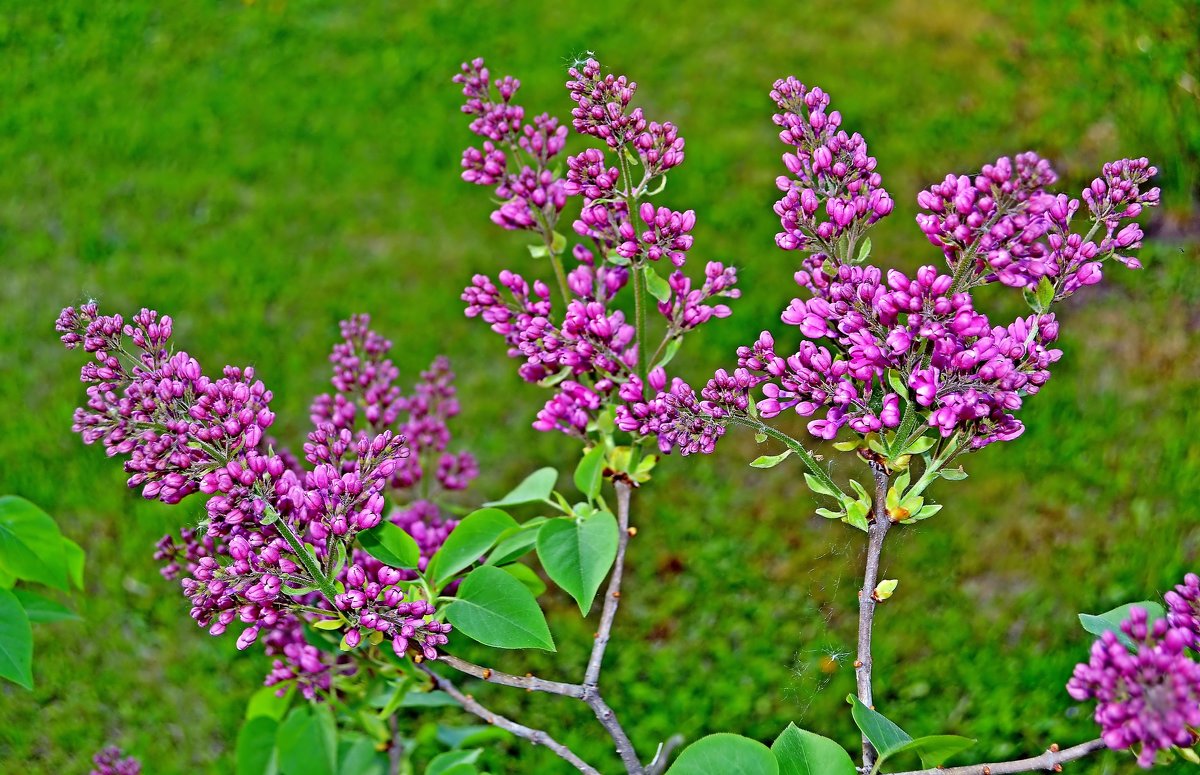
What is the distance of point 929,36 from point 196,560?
181 inches

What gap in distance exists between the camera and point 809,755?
1287mm

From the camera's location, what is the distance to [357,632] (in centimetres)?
124

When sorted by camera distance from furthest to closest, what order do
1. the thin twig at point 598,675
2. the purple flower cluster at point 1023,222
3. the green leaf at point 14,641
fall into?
the thin twig at point 598,675 < the green leaf at point 14,641 < the purple flower cluster at point 1023,222

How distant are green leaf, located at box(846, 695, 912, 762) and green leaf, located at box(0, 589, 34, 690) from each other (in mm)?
1145

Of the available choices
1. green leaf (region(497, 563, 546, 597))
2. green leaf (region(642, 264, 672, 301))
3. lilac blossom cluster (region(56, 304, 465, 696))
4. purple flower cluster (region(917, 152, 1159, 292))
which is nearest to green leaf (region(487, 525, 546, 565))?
green leaf (region(497, 563, 546, 597))

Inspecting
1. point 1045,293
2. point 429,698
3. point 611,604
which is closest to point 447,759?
point 429,698

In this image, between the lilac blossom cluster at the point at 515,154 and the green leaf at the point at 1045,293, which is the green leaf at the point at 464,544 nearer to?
the lilac blossom cluster at the point at 515,154

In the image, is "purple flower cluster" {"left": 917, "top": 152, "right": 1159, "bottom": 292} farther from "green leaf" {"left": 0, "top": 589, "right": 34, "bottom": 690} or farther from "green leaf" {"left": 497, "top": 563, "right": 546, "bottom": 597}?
"green leaf" {"left": 0, "top": 589, "right": 34, "bottom": 690}

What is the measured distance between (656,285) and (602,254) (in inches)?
4.1

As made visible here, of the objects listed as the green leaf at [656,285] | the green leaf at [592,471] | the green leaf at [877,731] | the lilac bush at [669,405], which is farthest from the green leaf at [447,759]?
the green leaf at [656,285]

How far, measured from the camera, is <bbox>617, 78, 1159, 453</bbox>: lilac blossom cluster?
1075 mm

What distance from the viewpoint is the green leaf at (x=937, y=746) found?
1173mm

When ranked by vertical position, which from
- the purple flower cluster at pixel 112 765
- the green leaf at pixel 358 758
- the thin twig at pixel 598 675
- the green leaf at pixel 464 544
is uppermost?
the green leaf at pixel 464 544

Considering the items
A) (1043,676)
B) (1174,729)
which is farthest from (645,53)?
(1174,729)
